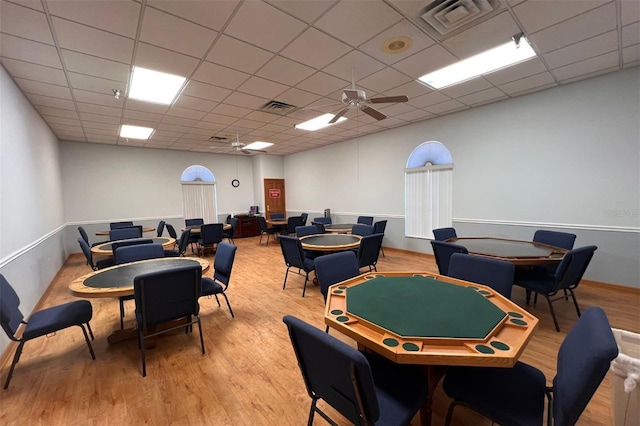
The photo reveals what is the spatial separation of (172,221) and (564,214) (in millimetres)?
9817

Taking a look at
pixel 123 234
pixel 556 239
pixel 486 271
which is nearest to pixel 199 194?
pixel 123 234

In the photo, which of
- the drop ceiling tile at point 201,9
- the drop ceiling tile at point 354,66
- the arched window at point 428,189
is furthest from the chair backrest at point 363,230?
the drop ceiling tile at point 201,9

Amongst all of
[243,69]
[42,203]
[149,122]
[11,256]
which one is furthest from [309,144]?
[11,256]

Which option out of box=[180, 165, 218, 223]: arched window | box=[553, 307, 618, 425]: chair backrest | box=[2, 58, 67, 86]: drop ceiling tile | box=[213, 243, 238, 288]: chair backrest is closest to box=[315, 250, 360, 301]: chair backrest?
box=[213, 243, 238, 288]: chair backrest

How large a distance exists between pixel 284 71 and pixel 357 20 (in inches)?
48.6

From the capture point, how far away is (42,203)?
14.5ft

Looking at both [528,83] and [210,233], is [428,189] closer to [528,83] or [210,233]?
[528,83]

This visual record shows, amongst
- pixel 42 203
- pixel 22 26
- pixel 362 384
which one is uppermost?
pixel 22 26

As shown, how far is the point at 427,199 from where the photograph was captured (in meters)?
6.11

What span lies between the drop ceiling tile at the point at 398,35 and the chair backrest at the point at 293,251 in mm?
2535

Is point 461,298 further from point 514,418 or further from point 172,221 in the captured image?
point 172,221

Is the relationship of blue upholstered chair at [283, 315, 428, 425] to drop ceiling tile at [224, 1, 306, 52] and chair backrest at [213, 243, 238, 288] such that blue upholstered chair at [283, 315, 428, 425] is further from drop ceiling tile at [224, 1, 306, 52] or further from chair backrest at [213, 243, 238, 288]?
drop ceiling tile at [224, 1, 306, 52]

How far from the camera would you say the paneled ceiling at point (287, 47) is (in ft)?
7.45

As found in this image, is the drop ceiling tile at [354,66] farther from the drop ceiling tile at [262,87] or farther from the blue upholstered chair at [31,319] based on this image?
the blue upholstered chair at [31,319]
